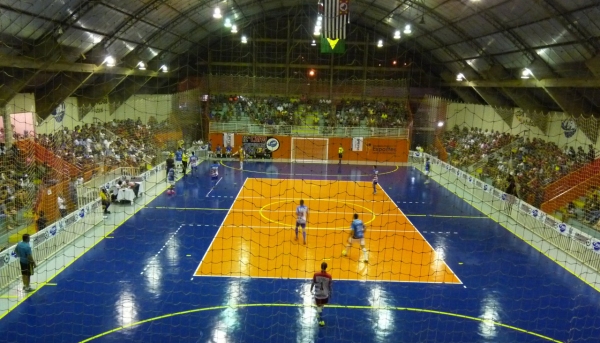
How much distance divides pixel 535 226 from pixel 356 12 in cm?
1841

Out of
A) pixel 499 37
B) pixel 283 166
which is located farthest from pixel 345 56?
pixel 499 37

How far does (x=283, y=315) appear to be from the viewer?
26.4 feet

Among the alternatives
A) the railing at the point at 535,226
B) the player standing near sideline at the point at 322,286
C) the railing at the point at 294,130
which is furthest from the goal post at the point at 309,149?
the player standing near sideline at the point at 322,286

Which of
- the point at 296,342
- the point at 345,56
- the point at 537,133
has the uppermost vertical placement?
the point at 345,56

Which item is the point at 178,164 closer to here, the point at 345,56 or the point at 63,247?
the point at 63,247

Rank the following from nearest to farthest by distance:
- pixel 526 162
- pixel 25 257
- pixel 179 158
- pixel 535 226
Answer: pixel 25 257, pixel 535 226, pixel 526 162, pixel 179 158

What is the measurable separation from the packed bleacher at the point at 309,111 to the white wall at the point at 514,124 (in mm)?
3280

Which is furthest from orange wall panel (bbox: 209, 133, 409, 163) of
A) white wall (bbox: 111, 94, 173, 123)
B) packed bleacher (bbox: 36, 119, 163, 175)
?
packed bleacher (bbox: 36, 119, 163, 175)

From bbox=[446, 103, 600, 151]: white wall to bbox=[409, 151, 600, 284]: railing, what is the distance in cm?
304

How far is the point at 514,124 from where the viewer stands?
864 inches

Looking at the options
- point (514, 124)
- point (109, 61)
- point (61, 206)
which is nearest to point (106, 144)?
point (109, 61)

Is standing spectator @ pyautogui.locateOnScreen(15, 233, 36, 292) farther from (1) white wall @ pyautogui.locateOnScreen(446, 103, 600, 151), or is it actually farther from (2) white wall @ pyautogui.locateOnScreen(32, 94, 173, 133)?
(1) white wall @ pyautogui.locateOnScreen(446, 103, 600, 151)

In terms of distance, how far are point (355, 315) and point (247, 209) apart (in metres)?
7.99

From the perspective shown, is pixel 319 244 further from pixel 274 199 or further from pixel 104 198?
pixel 104 198
